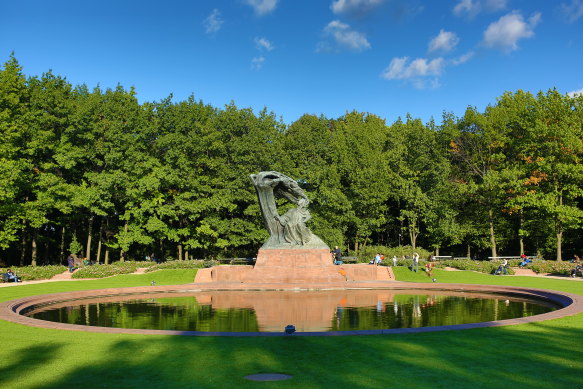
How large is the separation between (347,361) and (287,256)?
859 inches

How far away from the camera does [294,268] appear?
32031 millimetres

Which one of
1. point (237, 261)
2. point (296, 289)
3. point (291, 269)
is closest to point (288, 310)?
point (296, 289)

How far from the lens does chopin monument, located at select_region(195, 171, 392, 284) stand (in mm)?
31922

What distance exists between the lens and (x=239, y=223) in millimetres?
47719

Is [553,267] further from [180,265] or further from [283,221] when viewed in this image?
[180,265]

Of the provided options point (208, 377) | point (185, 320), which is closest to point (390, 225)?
point (185, 320)

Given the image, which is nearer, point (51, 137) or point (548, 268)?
point (548, 268)

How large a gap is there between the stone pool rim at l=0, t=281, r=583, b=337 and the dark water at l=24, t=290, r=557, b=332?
585 mm

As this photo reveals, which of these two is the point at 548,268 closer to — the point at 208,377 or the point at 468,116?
the point at 468,116

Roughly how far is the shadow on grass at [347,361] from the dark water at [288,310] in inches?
129

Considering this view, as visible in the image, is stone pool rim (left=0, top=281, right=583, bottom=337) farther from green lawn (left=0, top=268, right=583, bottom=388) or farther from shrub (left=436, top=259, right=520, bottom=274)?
shrub (left=436, top=259, right=520, bottom=274)

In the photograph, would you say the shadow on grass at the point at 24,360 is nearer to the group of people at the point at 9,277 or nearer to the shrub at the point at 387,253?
the group of people at the point at 9,277

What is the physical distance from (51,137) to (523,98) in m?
47.1

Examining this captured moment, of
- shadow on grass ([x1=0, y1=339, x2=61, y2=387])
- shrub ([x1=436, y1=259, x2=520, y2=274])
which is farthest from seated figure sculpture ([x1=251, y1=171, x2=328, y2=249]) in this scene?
shadow on grass ([x1=0, y1=339, x2=61, y2=387])
